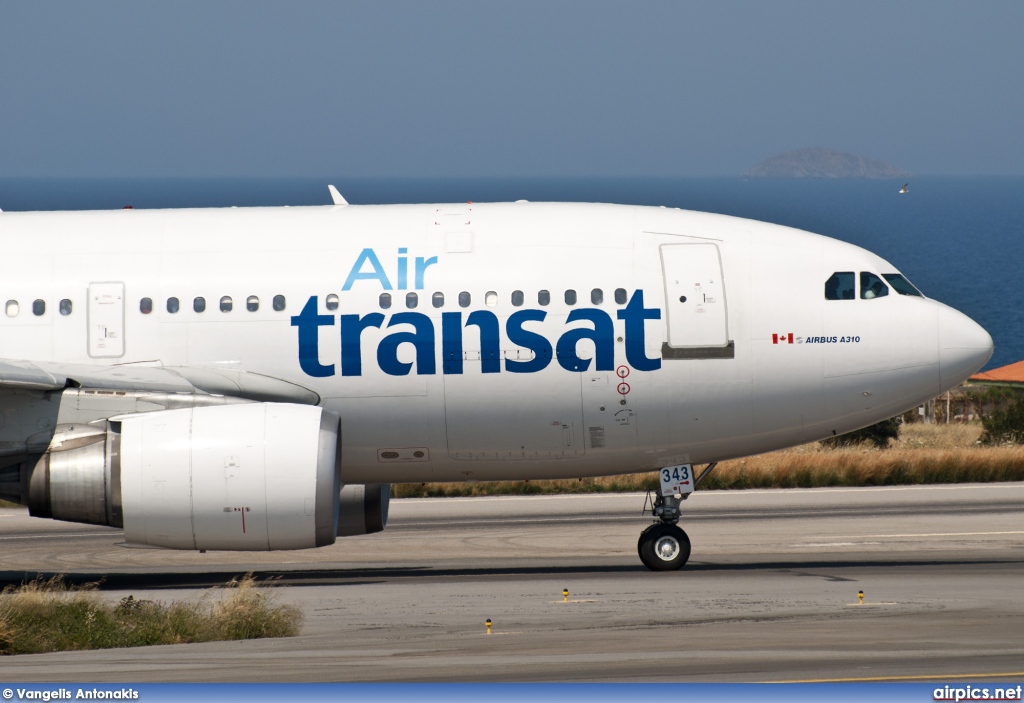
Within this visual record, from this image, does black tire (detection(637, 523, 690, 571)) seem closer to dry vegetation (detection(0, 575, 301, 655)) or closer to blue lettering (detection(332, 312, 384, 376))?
blue lettering (detection(332, 312, 384, 376))

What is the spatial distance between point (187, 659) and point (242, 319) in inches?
251

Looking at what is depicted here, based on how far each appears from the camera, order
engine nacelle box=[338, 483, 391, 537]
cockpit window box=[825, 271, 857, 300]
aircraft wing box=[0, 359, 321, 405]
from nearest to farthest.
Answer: aircraft wing box=[0, 359, 321, 405] → cockpit window box=[825, 271, 857, 300] → engine nacelle box=[338, 483, 391, 537]

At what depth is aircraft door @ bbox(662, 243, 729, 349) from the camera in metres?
19.9

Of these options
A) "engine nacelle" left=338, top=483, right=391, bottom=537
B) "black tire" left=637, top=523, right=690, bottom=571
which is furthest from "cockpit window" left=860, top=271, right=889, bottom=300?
"engine nacelle" left=338, top=483, right=391, bottom=537

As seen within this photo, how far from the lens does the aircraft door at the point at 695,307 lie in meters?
19.9

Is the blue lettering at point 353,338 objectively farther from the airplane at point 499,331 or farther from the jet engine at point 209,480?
the jet engine at point 209,480

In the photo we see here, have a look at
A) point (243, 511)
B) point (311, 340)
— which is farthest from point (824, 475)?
point (243, 511)

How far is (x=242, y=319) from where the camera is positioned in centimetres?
1988

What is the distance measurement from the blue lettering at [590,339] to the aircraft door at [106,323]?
245 inches

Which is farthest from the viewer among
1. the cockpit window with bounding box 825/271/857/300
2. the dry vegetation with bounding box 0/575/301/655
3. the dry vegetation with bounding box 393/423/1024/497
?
the dry vegetation with bounding box 393/423/1024/497

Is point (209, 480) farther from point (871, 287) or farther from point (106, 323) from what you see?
point (871, 287)

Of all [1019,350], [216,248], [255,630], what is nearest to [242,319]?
[216,248]

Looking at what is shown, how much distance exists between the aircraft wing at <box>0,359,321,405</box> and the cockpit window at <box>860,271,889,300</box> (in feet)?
26.3

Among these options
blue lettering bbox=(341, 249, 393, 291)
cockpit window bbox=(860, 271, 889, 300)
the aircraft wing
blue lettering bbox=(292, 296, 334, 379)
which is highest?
blue lettering bbox=(341, 249, 393, 291)
